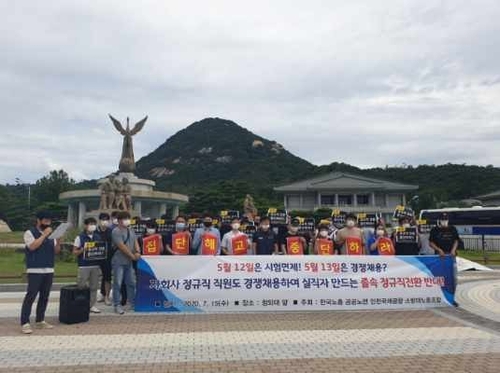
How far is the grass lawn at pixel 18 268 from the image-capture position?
1382cm

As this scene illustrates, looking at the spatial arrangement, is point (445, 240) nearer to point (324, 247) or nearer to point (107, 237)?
point (324, 247)

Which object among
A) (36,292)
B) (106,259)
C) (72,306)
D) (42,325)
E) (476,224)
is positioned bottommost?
(42,325)

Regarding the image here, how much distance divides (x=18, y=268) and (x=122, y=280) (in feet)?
33.2

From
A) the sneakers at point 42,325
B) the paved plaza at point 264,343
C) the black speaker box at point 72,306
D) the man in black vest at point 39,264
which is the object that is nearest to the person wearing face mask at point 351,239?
the paved plaza at point 264,343

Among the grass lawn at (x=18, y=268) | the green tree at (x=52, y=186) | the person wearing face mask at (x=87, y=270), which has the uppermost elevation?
the green tree at (x=52, y=186)

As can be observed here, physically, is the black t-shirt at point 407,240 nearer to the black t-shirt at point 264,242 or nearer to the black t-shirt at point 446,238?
the black t-shirt at point 446,238

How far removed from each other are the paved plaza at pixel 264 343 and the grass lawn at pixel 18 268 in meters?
4.57

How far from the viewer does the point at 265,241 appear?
10461mm

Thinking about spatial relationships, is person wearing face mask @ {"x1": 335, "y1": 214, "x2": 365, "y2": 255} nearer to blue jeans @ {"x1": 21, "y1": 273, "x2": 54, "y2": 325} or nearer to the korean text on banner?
the korean text on banner

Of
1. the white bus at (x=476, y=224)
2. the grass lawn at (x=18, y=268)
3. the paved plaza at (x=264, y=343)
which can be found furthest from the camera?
the white bus at (x=476, y=224)

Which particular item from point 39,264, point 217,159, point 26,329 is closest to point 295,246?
point 39,264

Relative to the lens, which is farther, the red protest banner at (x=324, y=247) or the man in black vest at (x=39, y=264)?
the red protest banner at (x=324, y=247)

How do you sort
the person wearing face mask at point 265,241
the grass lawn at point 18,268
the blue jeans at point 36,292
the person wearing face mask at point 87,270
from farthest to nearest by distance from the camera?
the grass lawn at point 18,268 → the person wearing face mask at point 265,241 → the person wearing face mask at point 87,270 → the blue jeans at point 36,292

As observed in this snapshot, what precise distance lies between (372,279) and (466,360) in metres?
3.69
